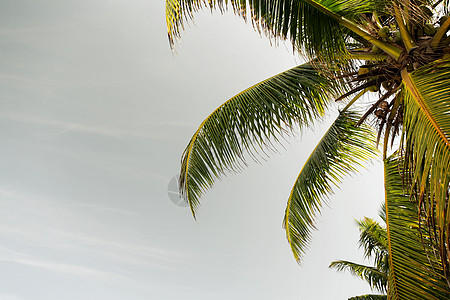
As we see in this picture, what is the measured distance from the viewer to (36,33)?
859 cm

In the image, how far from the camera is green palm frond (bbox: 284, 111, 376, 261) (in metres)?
3.51

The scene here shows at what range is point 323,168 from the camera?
3506 mm

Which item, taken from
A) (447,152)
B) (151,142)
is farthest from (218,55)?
(447,152)

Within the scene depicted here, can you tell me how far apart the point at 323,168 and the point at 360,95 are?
86cm

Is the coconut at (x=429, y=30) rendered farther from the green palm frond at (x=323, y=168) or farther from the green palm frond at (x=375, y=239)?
the green palm frond at (x=375, y=239)

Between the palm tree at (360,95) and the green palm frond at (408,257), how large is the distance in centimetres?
1

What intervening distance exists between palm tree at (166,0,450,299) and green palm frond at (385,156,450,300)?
0.04 ft

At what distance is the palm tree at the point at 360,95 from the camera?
1.70m

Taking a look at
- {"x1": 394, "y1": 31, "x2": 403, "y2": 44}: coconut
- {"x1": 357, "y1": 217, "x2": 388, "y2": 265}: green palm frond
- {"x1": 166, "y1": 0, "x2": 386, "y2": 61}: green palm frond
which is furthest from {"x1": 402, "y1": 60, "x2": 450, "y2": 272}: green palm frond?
{"x1": 357, "y1": 217, "x2": 388, "y2": 265}: green palm frond

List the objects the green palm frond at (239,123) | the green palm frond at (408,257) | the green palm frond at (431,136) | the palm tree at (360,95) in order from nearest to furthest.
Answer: the green palm frond at (431,136), the palm tree at (360,95), the green palm frond at (408,257), the green palm frond at (239,123)

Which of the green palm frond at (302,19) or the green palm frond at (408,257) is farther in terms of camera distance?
the green palm frond at (302,19)

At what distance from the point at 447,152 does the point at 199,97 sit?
899 cm

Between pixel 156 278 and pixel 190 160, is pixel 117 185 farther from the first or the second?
pixel 190 160

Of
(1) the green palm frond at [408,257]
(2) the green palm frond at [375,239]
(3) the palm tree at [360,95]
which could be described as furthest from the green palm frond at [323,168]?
(2) the green palm frond at [375,239]
